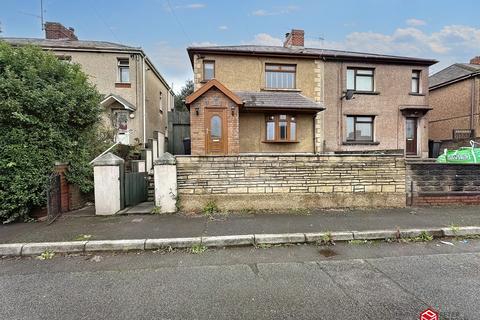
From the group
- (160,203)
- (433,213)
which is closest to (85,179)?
(160,203)

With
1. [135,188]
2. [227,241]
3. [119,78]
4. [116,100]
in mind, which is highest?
[119,78]

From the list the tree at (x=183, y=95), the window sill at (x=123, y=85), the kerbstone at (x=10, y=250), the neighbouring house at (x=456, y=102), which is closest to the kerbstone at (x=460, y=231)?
the kerbstone at (x=10, y=250)

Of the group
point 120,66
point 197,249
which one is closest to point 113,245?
point 197,249

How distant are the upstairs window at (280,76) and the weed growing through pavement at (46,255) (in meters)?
11.7

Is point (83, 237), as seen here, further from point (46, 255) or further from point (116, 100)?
point (116, 100)

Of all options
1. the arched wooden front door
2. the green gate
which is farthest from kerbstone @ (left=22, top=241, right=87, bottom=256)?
the arched wooden front door

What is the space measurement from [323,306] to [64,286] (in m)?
3.26

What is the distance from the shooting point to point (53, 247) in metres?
4.26

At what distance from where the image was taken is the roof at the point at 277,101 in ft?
38.0

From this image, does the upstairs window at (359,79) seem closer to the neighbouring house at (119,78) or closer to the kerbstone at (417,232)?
the kerbstone at (417,232)

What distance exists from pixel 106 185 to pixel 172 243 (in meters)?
3.04

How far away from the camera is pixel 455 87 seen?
58.1 ft

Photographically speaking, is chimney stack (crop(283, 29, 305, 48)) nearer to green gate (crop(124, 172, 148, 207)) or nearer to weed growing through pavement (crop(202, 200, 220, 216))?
green gate (crop(124, 172, 148, 207))

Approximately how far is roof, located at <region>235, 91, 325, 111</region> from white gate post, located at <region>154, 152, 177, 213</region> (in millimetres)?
5880
